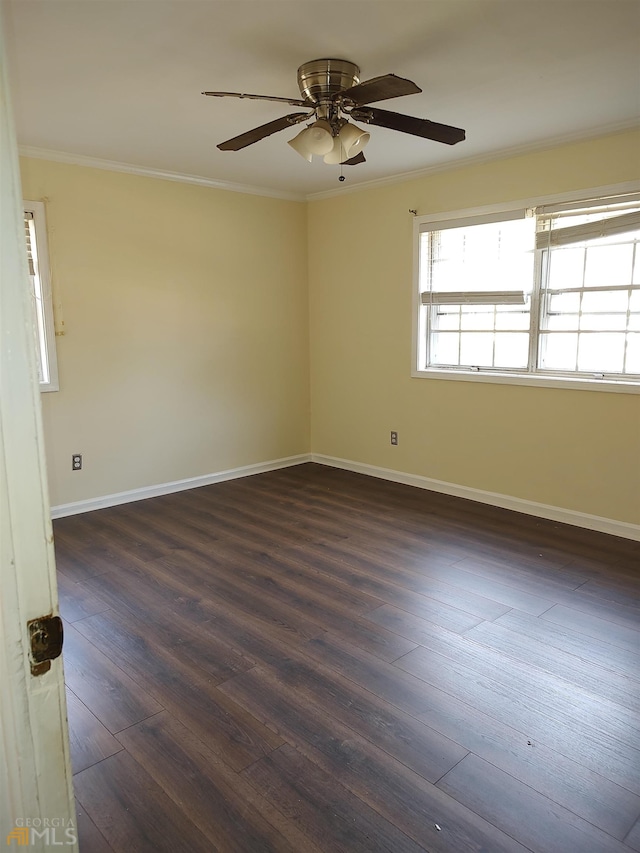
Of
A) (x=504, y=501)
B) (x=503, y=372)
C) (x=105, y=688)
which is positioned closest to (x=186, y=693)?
(x=105, y=688)

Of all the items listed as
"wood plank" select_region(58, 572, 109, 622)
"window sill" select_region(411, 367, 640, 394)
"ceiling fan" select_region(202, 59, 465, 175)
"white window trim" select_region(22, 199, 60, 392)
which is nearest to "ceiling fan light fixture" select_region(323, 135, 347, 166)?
"ceiling fan" select_region(202, 59, 465, 175)

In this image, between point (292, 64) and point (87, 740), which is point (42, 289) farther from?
point (87, 740)

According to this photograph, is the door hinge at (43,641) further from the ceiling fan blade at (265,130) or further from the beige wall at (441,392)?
the beige wall at (441,392)

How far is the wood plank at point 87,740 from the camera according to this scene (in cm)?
191

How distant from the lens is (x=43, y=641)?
0.76 m

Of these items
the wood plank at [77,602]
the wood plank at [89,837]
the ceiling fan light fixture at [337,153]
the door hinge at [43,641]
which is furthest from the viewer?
the wood plank at [77,602]

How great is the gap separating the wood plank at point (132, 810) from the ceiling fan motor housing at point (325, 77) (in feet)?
8.94

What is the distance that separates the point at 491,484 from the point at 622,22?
9.87 ft

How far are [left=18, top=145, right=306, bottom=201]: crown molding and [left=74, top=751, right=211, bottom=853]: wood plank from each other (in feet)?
12.2

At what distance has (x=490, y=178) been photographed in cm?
414

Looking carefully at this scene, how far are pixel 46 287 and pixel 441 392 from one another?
10.1 feet

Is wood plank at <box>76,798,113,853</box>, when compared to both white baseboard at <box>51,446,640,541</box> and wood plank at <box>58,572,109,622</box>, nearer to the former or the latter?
wood plank at <box>58,572,109,622</box>

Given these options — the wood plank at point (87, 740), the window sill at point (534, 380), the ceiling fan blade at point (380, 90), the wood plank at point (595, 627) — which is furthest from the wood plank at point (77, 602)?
the window sill at point (534, 380)

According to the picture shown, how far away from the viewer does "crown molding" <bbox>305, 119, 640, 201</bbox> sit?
3505 mm
